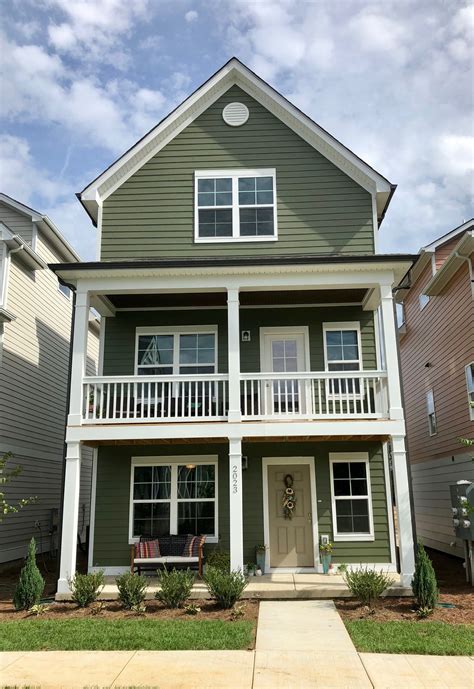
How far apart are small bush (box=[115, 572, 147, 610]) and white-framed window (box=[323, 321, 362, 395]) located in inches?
241

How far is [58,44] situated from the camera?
32.9ft

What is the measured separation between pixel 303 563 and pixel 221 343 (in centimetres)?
511

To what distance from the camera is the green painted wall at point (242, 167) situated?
13.3 metres

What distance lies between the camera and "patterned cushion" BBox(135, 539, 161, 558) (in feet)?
37.7

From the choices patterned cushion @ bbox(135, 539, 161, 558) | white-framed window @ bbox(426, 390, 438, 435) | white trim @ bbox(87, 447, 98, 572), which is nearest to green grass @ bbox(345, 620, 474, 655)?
patterned cushion @ bbox(135, 539, 161, 558)

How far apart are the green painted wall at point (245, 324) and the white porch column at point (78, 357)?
1.88 metres

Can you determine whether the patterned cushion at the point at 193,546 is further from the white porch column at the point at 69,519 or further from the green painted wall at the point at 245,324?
the green painted wall at the point at 245,324

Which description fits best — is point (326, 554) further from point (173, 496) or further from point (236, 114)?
point (236, 114)

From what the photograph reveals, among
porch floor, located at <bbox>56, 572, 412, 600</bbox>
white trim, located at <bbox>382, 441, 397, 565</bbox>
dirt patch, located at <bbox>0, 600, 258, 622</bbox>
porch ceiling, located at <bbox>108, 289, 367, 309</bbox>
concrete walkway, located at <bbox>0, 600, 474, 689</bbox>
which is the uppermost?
porch ceiling, located at <bbox>108, 289, 367, 309</bbox>

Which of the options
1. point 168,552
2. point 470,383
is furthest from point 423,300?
point 168,552

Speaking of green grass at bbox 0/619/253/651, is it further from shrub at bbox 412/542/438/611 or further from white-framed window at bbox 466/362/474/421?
white-framed window at bbox 466/362/474/421

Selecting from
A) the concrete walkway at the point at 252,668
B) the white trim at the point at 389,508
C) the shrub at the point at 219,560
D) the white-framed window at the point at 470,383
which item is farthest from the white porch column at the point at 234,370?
the white-framed window at the point at 470,383

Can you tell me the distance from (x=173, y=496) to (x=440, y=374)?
858 centimetres

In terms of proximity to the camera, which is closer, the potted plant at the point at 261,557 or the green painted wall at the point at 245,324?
the potted plant at the point at 261,557
